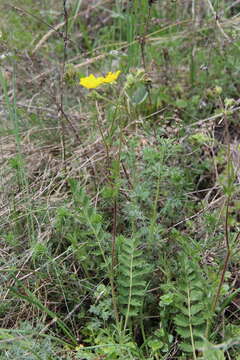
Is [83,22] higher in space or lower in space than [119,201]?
higher

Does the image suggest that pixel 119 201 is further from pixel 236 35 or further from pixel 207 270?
pixel 236 35

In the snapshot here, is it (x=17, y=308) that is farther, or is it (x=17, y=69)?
(x=17, y=69)

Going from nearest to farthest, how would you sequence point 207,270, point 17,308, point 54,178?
point 207,270 → point 17,308 → point 54,178

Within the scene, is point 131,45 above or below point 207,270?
above

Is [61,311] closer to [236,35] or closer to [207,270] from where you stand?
[207,270]

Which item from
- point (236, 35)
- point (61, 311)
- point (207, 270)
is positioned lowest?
point (61, 311)

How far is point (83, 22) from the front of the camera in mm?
3463

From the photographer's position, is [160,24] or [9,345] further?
[160,24]

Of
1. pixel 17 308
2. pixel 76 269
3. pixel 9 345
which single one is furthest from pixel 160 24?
pixel 9 345

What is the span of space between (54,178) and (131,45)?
2.49 ft

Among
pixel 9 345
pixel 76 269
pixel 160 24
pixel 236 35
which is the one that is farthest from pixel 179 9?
pixel 9 345

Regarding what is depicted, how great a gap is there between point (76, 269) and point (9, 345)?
1.49ft

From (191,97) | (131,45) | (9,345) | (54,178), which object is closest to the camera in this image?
(9,345)

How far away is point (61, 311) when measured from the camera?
1791mm
